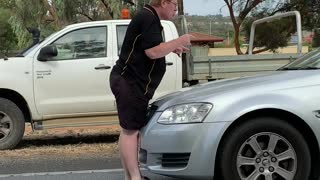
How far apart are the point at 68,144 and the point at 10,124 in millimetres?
1101

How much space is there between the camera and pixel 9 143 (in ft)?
26.6

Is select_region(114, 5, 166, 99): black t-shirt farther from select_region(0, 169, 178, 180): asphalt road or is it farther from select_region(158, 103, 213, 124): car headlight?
select_region(0, 169, 178, 180): asphalt road

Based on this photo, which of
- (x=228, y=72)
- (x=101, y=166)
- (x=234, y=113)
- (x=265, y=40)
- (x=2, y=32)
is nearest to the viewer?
(x=234, y=113)

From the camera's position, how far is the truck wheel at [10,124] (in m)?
8.10

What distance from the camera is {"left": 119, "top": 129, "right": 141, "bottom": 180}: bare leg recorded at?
4.82 m

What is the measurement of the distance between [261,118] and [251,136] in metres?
0.17

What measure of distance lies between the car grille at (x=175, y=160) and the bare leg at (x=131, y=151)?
24 cm

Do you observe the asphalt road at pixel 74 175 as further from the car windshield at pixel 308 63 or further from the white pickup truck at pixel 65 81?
the car windshield at pixel 308 63

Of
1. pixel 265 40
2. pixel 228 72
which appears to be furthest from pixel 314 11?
pixel 228 72

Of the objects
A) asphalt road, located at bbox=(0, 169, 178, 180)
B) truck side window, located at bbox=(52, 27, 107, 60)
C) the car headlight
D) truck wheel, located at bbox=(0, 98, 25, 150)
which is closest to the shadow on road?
truck wheel, located at bbox=(0, 98, 25, 150)

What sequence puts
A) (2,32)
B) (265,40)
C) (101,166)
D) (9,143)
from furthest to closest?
(2,32)
(265,40)
(9,143)
(101,166)

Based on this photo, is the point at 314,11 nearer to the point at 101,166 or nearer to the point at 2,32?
the point at 101,166

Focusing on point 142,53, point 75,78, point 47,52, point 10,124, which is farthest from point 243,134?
point 10,124

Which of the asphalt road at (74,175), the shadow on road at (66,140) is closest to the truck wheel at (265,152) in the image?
the asphalt road at (74,175)
